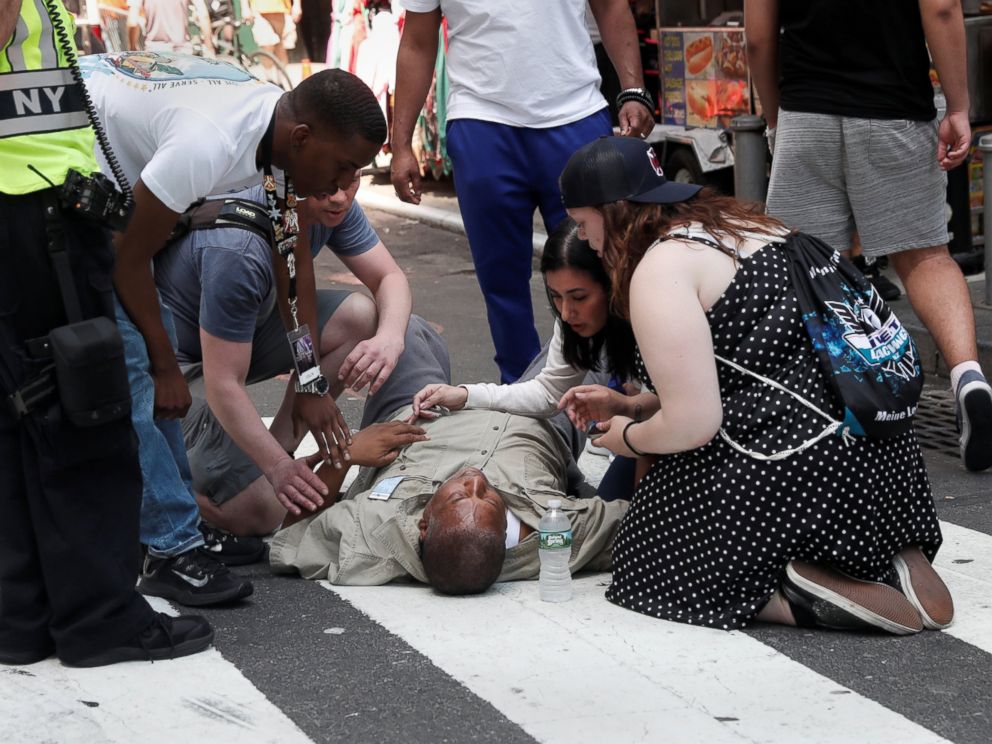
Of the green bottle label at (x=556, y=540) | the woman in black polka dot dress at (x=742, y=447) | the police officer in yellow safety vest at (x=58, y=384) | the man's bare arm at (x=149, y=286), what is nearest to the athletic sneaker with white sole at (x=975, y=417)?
the woman in black polka dot dress at (x=742, y=447)

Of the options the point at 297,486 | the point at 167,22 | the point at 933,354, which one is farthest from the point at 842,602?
the point at 167,22

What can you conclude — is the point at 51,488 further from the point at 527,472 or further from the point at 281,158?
the point at 527,472

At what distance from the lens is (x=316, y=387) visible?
4.37 m

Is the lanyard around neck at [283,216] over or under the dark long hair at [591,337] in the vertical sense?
over

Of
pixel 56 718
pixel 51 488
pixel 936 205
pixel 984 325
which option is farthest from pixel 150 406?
pixel 984 325

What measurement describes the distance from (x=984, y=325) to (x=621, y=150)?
10.3 ft

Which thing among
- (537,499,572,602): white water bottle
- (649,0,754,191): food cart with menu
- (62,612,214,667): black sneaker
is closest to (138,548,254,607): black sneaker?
(62,612,214,667): black sneaker

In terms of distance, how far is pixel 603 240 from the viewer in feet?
12.7

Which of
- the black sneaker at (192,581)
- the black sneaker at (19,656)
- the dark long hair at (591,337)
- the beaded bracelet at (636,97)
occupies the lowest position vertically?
the black sneaker at (192,581)

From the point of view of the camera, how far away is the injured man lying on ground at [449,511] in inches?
160

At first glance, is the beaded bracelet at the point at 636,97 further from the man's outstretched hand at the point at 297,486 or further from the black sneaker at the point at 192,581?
the black sneaker at the point at 192,581

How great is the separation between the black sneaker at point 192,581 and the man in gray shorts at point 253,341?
0.89ft

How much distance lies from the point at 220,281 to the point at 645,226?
1.26 meters

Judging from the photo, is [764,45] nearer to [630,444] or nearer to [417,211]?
[630,444]
